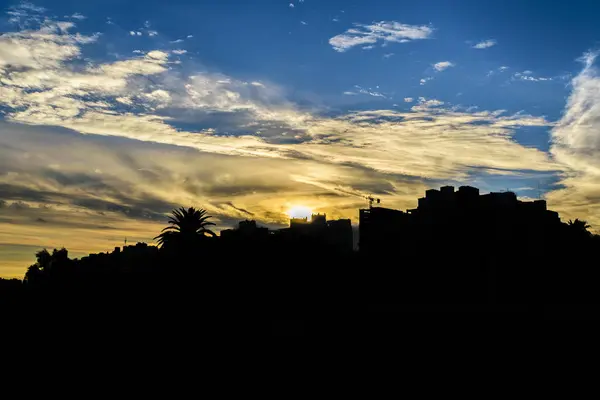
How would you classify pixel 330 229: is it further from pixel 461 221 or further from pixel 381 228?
pixel 461 221

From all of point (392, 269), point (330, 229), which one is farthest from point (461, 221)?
point (330, 229)

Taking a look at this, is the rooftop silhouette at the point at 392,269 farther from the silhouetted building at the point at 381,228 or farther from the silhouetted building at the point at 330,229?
the silhouetted building at the point at 330,229

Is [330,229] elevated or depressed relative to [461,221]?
elevated

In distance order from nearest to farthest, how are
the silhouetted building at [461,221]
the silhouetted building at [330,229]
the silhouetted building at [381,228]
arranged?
the silhouetted building at [461,221], the silhouetted building at [381,228], the silhouetted building at [330,229]

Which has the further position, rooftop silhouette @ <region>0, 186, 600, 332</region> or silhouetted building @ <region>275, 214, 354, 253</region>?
silhouetted building @ <region>275, 214, 354, 253</region>

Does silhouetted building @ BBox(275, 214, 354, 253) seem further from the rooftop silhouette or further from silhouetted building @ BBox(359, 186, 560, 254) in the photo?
silhouetted building @ BBox(359, 186, 560, 254)

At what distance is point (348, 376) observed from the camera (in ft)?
146

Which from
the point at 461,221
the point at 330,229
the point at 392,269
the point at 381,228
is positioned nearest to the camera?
the point at 392,269

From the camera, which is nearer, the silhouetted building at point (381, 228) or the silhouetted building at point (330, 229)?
the silhouetted building at point (381, 228)

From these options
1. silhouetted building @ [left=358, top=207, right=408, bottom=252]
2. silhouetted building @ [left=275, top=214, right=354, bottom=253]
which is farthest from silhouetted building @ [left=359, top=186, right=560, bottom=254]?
silhouetted building @ [left=275, top=214, right=354, bottom=253]

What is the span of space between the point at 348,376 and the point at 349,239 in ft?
207

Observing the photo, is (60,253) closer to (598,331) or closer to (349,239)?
(349,239)

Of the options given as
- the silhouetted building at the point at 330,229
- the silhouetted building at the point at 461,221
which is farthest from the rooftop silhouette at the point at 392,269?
the silhouetted building at the point at 330,229

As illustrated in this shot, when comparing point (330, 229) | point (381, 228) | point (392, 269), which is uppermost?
point (330, 229)
